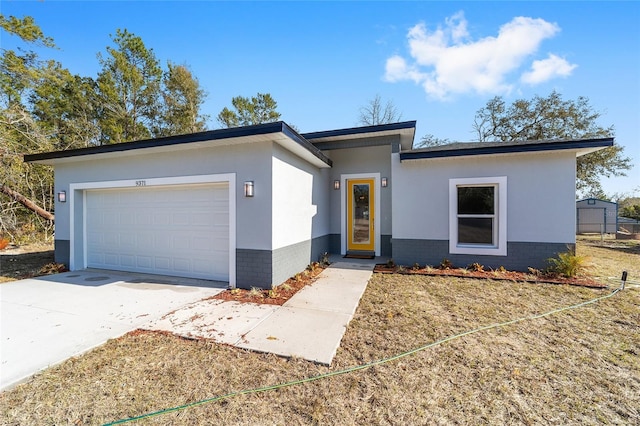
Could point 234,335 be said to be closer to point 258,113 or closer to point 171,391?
point 171,391

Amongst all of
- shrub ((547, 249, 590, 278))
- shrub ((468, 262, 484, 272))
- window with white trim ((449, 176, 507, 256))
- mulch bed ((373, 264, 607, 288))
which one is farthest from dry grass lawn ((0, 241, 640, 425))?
window with white trim ((449, 176, 507, 256))

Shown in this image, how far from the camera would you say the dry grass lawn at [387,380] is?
212cm

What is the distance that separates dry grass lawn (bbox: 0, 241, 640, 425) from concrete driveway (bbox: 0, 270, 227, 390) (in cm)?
36

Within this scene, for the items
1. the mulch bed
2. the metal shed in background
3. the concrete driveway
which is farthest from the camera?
the metal shed in background

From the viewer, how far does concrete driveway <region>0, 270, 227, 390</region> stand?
303 centimetres

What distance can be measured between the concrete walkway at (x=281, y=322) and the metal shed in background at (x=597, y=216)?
2009 cm

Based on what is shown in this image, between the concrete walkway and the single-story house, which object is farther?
the single-story house

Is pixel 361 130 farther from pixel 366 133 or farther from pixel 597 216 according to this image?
pixel 597 216

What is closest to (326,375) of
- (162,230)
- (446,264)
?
(446,264)

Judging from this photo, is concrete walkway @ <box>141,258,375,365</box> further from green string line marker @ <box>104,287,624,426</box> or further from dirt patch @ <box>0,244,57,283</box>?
dirt patch @ <box>0,244,57,283</box>

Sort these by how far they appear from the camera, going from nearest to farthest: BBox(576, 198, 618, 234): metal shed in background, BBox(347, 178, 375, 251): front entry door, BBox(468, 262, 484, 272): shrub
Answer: BBox(468, 262, 484, 272): shrub < BBox(347, 178, 375, 251): front entry door < BBox(576, 198, 618, 234): metal shed in background

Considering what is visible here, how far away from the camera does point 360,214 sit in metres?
8.70

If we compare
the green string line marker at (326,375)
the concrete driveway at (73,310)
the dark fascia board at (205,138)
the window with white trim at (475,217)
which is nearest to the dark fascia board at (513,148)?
the window with white trim at (475,217)

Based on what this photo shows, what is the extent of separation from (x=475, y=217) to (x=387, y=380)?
5466 millimetres
